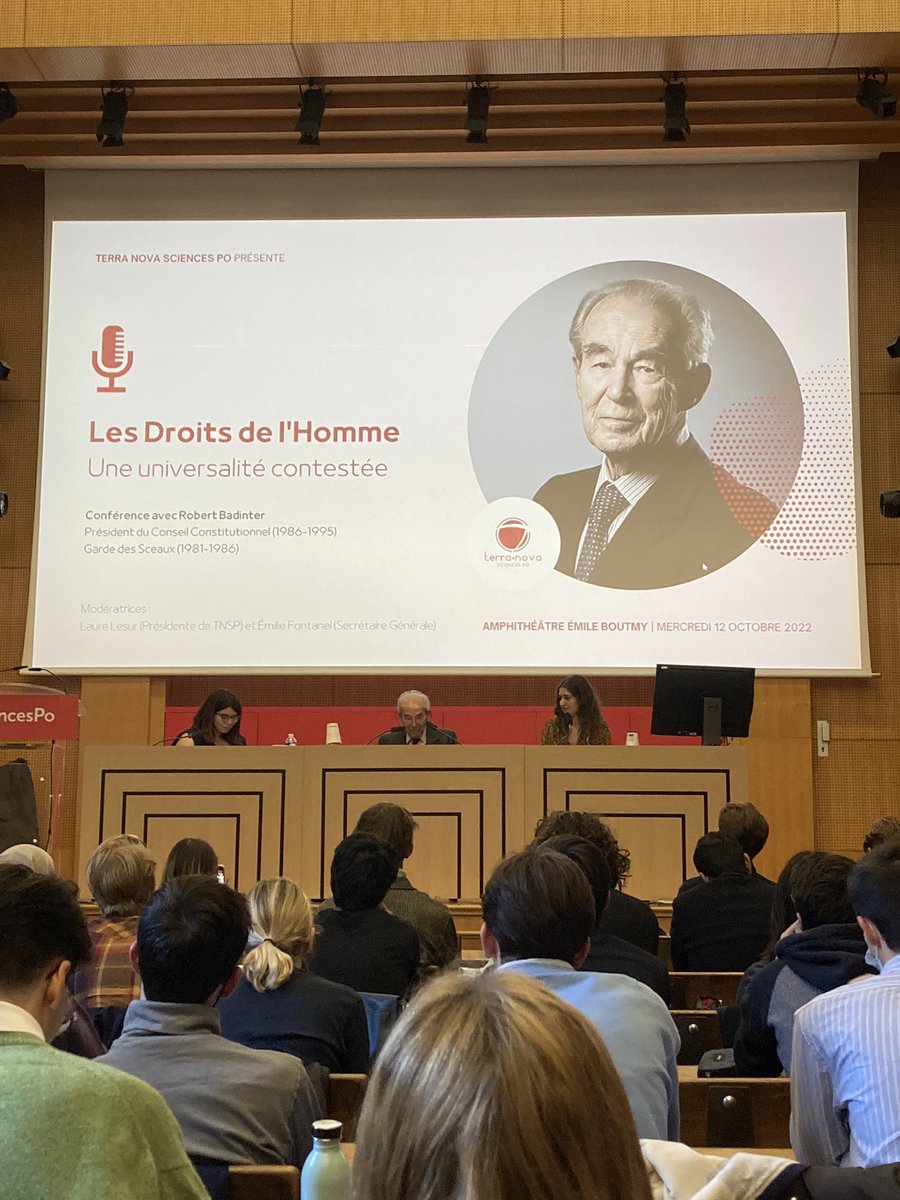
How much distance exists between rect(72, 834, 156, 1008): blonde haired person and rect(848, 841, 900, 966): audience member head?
5.15 ft

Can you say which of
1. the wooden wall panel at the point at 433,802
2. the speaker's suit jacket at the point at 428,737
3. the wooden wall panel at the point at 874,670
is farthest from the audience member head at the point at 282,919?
the wooden wall panel at the point at 874,670

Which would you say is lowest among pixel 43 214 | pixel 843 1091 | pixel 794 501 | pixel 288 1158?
pixel 288 1158

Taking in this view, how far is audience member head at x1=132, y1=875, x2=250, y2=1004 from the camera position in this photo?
6.24ft

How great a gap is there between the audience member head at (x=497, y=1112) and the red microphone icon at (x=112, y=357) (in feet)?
22.2

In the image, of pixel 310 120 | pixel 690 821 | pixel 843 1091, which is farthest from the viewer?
pixel 310 120

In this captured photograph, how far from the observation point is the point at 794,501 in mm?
6914

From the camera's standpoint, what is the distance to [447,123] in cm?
699

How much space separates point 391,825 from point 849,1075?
6.79ft

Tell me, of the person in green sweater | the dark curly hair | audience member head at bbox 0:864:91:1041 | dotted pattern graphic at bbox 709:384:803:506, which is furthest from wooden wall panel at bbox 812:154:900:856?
the person in green sweater

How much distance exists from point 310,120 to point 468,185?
1.05 m

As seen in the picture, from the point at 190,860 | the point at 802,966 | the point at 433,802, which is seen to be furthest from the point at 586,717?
the point at 802,966

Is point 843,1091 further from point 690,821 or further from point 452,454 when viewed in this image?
point 452,454

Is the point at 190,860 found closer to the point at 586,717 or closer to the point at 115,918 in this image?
the point at 115,918

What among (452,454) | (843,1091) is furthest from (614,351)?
(843,1091)
